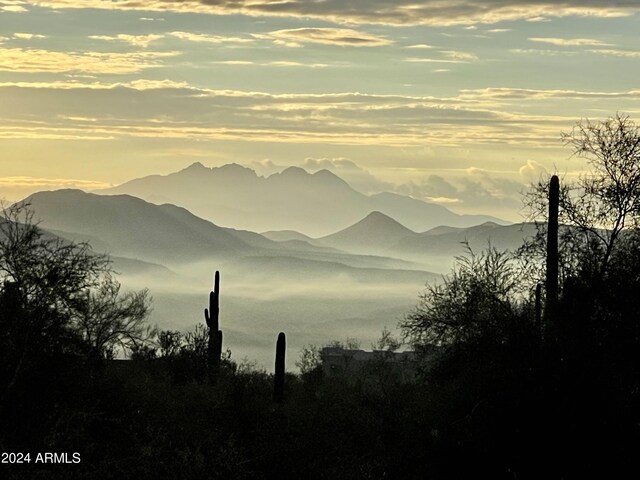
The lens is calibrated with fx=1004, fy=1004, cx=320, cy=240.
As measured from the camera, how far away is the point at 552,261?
76.9ft

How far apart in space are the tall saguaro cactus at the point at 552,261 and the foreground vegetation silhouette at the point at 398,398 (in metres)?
0.04

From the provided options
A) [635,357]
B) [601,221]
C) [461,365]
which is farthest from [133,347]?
[635,357]

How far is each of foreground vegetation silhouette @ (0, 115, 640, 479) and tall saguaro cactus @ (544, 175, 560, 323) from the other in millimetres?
42

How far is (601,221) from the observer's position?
2933cm

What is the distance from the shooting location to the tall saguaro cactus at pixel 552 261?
2339 centimetres

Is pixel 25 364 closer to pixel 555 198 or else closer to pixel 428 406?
pixel 428 406

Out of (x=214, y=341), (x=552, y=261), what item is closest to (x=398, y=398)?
(x=552, y=261)

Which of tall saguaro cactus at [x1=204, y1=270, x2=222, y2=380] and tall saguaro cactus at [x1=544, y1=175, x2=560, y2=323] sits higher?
tall saguaro cactus at [x1=544, y1=175, x2=560, y2=323]

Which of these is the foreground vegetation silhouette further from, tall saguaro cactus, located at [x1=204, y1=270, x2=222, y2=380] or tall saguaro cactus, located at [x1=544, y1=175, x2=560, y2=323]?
tall saguaro cactus, located at [x1=204, y1=270, x2=222, y2=380]

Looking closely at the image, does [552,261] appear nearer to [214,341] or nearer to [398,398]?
[398,398]

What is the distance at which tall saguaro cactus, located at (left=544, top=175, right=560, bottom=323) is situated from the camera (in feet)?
76.7

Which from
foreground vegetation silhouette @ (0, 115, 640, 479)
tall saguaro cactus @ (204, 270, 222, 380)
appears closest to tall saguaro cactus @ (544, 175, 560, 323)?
foreground vegetation silhouette @ (0, 115, 640, 479)

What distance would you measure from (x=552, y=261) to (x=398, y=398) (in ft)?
21.6

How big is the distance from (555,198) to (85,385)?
12.4m
